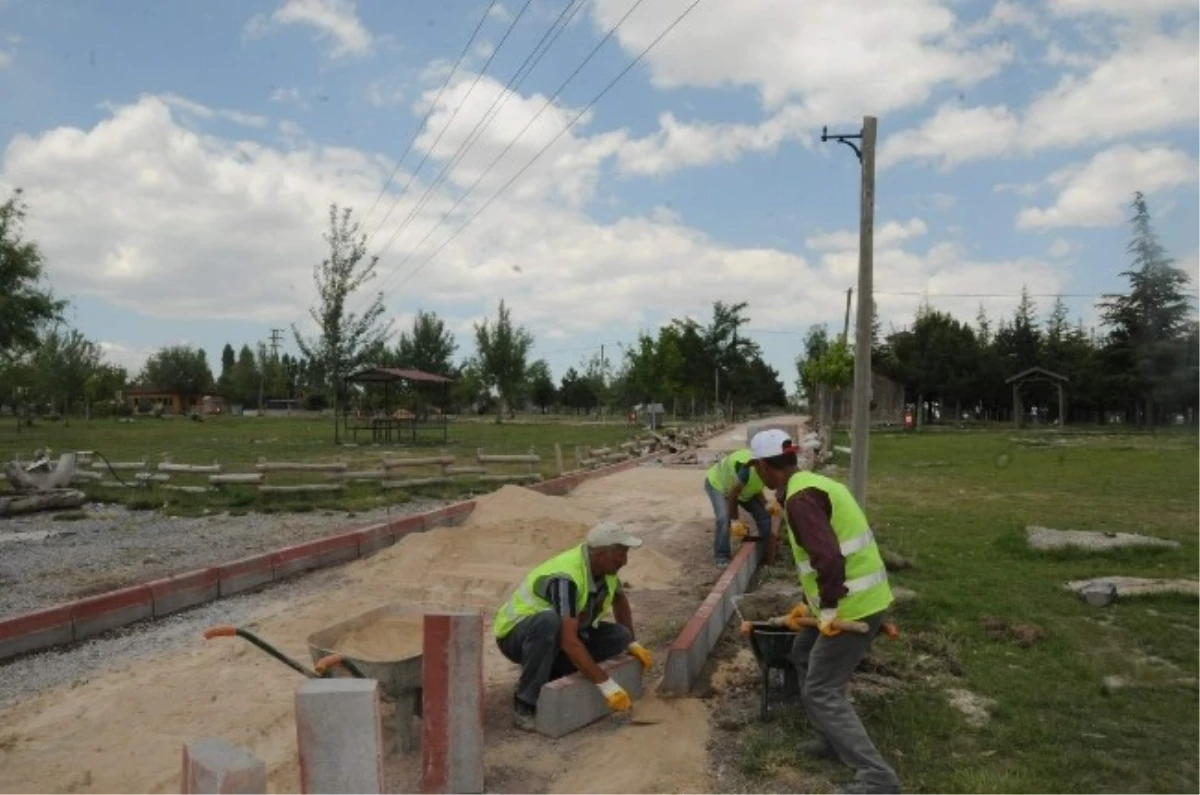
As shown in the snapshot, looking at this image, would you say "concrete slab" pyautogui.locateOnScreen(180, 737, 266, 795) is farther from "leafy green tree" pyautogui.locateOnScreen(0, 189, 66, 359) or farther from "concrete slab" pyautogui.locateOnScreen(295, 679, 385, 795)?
"leafy green tree" pyautogui.locateOnScreen(0, 189, 66, 359)

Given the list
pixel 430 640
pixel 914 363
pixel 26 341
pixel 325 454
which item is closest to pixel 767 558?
pixel 430 640

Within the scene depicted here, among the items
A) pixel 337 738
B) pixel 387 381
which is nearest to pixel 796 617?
pixel 337 738

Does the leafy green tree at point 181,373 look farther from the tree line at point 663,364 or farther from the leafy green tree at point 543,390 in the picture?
the leafy green tree at point 543,390

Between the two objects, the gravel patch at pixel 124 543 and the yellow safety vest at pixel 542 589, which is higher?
the yellow safety vest at pixel 542 589

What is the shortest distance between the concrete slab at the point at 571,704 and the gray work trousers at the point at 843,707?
3.96ft

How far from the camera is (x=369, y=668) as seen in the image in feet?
13.4

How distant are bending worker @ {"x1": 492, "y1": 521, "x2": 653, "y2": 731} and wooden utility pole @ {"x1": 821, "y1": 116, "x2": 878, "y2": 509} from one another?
4.26 m

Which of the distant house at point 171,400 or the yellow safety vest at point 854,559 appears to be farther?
the distant house at point 171,400

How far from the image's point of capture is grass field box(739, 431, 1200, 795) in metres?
4.19

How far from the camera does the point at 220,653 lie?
5938 mm

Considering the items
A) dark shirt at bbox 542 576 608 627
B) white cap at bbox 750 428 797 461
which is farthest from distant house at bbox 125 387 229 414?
white cap at bbox 750 428 797 461

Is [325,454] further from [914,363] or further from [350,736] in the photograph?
[914,363]

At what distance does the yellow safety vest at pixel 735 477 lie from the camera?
27.6 feet

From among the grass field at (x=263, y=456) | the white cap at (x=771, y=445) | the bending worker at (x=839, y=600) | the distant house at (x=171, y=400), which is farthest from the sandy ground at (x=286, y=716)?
the distant house at (x=171, y=400)
